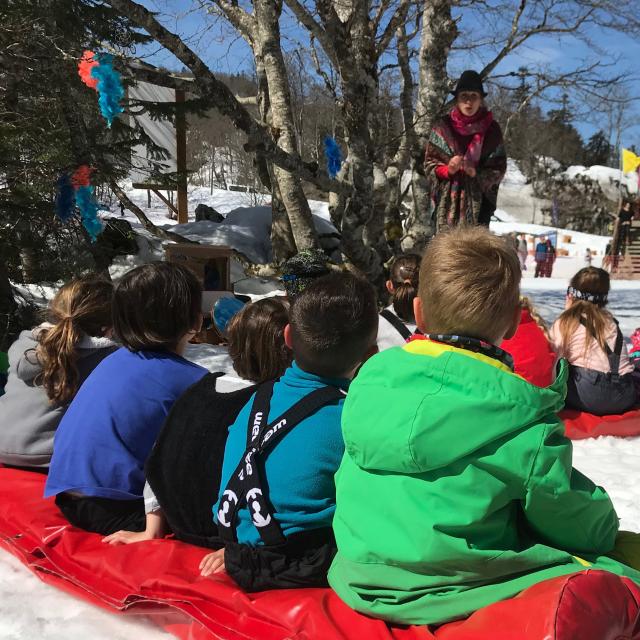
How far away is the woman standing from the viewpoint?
546cm

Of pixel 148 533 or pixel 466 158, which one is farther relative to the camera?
pixel 466 158

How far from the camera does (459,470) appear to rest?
1479 mm

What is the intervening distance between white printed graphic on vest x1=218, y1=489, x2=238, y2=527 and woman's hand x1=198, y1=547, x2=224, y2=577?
0.81ft

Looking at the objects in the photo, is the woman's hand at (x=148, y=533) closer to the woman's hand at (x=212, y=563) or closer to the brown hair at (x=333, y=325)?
the woman's hand at (x=212, y=563)

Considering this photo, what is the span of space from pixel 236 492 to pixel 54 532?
98 cm

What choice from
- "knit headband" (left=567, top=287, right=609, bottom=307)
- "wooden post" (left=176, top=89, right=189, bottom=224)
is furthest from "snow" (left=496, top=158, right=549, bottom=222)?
"knit headband" (left=567, top=287, right=609, bottom=307)

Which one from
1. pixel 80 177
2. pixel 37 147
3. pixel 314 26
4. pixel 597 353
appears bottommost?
pixel 597 353

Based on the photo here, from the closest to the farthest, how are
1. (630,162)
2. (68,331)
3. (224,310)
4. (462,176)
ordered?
1. (68,331)
2. (462,176)
3. (224,310)
4. (630,162)

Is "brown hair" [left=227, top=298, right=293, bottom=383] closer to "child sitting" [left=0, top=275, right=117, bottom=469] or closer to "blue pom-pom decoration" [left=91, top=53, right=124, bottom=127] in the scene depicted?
"child sitting" [left=0, top=275, right=117, bottom=469]

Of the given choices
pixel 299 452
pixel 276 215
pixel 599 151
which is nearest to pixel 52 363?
pixel 299 452

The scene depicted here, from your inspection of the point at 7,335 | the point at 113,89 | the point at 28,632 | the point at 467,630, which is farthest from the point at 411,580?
the point at 7,335

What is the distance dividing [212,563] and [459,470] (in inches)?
41.4

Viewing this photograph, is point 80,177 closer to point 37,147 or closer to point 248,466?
point 37,147

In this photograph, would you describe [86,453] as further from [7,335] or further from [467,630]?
[7,335]
